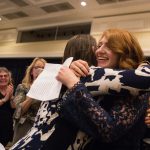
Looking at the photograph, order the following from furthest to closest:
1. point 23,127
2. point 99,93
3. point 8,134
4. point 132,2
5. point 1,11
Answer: point 1,11 → point 132,2 → point 8,134 → point 23,127 → point 99,93

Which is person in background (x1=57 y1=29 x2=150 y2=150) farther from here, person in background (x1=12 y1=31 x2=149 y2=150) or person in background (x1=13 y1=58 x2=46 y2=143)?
person in background (x1=13 y1=58 x2=46 y2=143)

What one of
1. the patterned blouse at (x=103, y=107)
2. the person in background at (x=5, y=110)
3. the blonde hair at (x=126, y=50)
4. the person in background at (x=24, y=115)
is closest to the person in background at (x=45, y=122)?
the patterned blouse at (x=103, y=107)

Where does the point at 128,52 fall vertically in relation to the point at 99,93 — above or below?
above

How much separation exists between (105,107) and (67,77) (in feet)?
0.51

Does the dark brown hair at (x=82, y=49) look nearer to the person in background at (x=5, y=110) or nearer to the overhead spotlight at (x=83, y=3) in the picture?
the person in background at (x=5, y=110)

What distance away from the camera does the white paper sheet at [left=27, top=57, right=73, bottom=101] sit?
3.02 ft

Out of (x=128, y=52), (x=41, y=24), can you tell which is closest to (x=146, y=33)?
Result: (x=41, y=24)

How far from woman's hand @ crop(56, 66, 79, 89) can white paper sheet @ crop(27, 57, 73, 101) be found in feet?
0.09

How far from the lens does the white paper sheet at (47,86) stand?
3.02 ft

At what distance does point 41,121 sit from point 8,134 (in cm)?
201

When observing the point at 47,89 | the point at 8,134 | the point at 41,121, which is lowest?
the point at 8,134

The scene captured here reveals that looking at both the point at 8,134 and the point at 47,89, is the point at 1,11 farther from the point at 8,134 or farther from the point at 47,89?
the point at 47,89

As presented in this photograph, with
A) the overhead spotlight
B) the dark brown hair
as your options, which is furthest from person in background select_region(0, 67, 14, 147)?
the overhead spotlight

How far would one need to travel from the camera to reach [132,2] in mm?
5004
